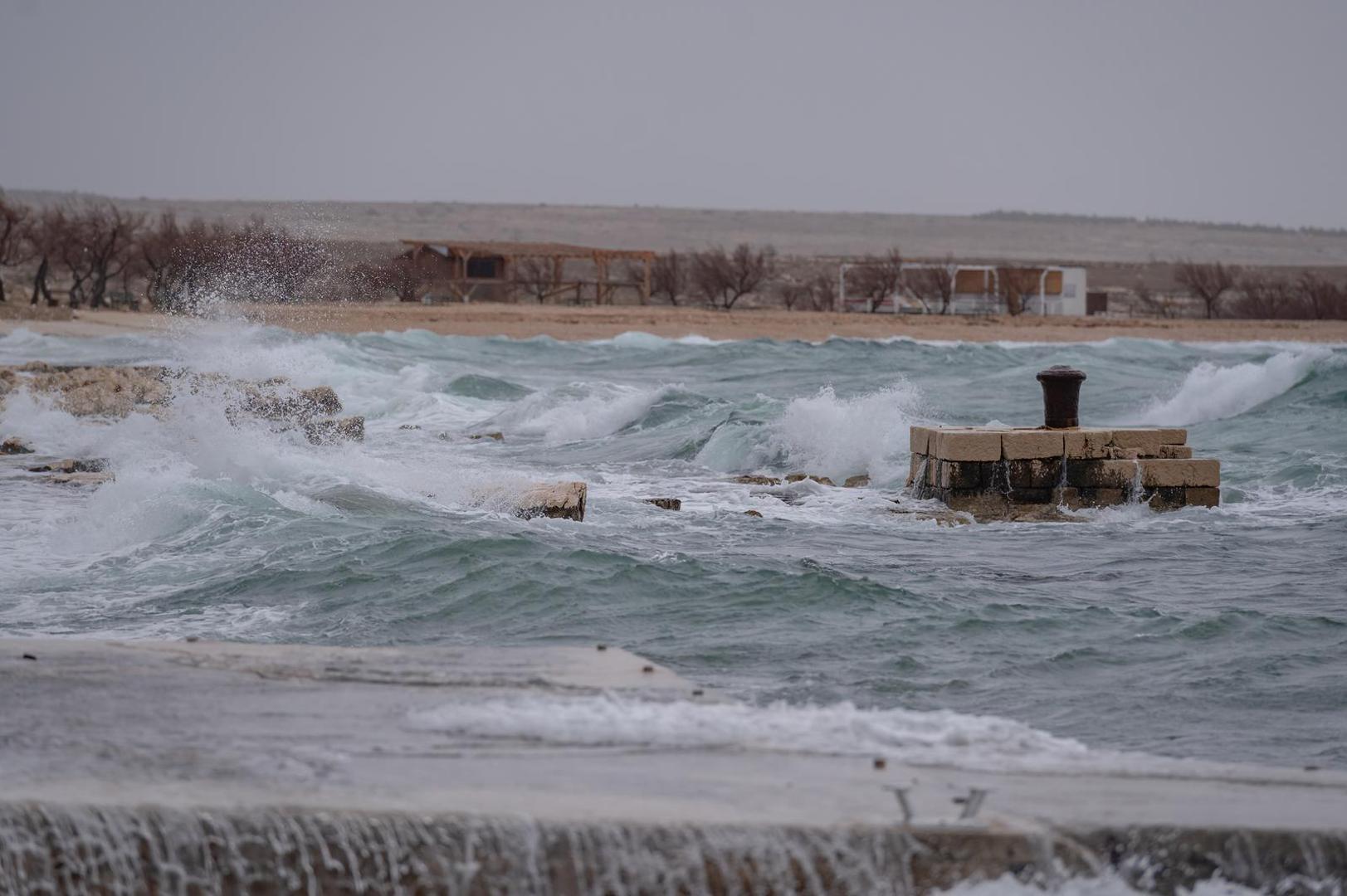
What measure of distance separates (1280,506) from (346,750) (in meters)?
11.2

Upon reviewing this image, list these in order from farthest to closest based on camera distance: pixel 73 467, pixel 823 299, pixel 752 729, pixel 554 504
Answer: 1. pixel 823 299
2. pixel 73 467
3. pixel 554 504
4. pixel 752 729

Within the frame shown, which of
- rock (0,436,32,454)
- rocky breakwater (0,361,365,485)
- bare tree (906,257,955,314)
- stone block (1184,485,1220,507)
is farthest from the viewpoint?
bare tree (906,257,955,314)

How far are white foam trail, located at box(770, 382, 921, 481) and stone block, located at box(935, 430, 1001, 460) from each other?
274 centimetres

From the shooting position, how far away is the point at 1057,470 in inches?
490

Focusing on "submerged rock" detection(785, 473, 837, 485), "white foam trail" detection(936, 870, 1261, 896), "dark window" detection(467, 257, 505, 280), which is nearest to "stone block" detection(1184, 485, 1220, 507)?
"submerged rock" detection(785, 473, 837, 485)

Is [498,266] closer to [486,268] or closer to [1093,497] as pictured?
[486,268]

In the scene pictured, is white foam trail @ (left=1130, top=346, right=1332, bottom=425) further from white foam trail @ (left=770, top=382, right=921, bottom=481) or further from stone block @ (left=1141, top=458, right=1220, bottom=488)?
stone block @ (left=1141, top=458, right=1220, bottom=488)

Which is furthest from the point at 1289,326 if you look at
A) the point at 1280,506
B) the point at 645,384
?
the point at 1280,506

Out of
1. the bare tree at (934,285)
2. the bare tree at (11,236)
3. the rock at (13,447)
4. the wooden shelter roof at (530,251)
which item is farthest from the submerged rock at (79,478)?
the bare tree at (934,285)

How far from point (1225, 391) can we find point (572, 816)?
22.6 metres

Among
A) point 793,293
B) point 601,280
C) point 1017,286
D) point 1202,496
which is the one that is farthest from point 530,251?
point 1202,496

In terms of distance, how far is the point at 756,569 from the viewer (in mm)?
9180

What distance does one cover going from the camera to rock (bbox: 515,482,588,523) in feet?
37.7

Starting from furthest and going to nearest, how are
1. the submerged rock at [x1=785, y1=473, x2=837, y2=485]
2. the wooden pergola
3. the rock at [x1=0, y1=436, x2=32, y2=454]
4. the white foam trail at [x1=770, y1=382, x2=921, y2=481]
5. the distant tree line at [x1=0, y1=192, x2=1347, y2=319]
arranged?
the wooden pergola
the distant tree line at [x1=0, y1=192, x2=1347, y2=319]
the rock at [x1=0, y1=436, x2=32, y2=454]
the white foam trail at [x1=770, y1=382, x2=921, y2=481]
the submerged rock at [x1=785, y1=473, x2=837, y2=485]
